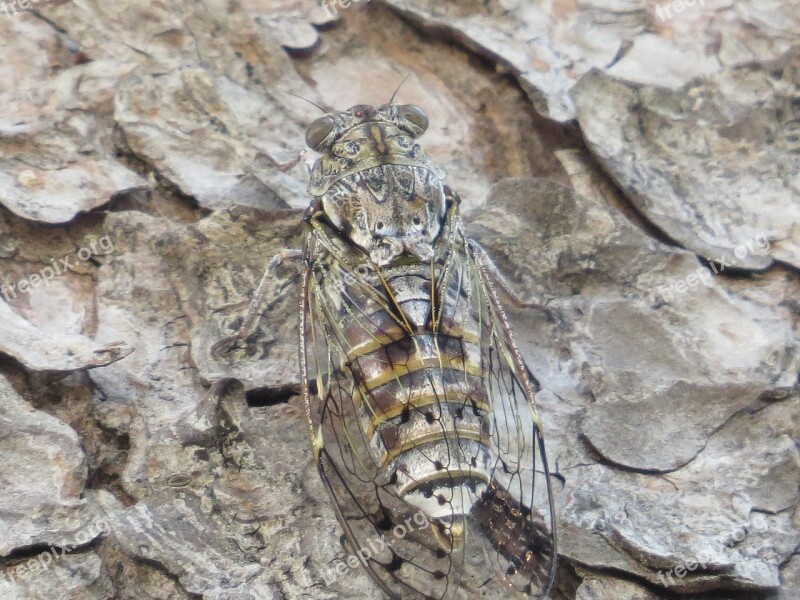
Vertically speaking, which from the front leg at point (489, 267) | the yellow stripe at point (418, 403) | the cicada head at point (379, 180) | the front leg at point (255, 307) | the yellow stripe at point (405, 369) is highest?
the cicada head at point (379, 180)

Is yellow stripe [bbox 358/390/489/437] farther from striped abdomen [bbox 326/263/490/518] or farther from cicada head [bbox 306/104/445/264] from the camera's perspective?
cicada head [bbox 306/104/445/264]

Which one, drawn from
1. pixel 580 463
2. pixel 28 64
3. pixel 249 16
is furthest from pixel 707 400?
pixel 28 64

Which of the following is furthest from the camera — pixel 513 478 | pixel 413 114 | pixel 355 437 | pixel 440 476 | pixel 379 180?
pixel 413 114

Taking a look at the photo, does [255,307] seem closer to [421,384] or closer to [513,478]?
[421,384]

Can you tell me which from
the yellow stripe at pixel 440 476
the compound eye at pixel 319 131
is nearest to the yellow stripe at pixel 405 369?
the yellow stripe at pixel 440 476

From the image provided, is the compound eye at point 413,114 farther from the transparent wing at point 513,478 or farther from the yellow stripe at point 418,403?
the yellow stripe at point 418,403

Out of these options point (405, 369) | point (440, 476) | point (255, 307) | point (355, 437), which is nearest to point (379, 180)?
point (255, 307)

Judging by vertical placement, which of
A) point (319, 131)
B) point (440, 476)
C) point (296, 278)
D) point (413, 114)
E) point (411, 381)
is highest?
point (413, 114)

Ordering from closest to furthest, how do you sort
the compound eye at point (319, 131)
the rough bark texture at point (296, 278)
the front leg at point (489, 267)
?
1. the rough bark texture at point (296, 278)
2. the front leg at point (489, 267)
3. the compound eye at point (319, 131)
